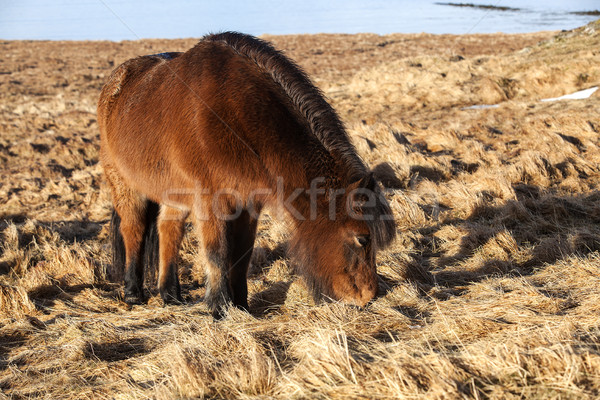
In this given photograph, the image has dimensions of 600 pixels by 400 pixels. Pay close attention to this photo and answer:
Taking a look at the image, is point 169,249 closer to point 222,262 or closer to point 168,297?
point 168,297

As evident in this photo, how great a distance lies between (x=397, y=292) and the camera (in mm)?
3607

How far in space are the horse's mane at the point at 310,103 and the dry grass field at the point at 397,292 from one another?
2.70 feet

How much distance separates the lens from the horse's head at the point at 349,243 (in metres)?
3.24

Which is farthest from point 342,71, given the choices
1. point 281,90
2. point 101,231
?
point 281,90

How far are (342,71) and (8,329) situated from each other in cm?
2425

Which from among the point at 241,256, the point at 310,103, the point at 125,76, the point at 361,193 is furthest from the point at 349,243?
the point at 125,76

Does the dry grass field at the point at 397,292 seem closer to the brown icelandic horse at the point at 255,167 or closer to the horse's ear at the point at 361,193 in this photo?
the brown icelandic horse at the point at 255,167

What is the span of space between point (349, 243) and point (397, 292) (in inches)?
23.6

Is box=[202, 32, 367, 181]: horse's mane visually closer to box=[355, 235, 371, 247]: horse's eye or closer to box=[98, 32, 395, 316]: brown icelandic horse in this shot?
box=[98, 32, 395, 316]: brown icelandic horse

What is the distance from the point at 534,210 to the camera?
553cm

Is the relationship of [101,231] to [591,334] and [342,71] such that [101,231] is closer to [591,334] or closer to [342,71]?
[591,334]

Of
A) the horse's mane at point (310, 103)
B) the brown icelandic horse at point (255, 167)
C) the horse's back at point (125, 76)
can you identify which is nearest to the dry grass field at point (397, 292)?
the brown icelandic horse at point (255, 167)

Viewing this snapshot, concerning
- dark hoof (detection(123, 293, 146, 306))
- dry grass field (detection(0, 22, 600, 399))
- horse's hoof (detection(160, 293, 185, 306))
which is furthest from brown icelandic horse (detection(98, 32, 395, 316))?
dark hoof (detection(123, 293, 146, 306))

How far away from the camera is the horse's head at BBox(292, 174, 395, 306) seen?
10.6ft
